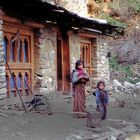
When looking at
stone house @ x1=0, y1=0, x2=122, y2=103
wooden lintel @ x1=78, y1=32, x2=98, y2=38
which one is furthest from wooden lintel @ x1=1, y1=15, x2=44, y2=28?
wooden lintel @ x1=78, y1=32, x2=98, y2=38

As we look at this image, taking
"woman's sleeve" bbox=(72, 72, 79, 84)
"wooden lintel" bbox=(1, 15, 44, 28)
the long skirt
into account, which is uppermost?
"wooden lintel" bbox=(1, 15, 44, 28)

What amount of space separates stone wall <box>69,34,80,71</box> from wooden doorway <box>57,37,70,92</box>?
0.16 m

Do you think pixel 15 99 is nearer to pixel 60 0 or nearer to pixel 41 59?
pixel 41 59

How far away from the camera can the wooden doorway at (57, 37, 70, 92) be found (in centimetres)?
1387

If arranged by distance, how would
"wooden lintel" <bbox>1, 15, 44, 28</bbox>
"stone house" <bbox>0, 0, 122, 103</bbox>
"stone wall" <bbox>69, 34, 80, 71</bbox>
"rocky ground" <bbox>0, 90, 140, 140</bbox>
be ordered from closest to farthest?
"rocky ground" <bbox>0, 90, 140, 140</bbox>
"wooden lintel" <bbox>1, 15, 44, 28</bbox>
"stone house" <bbox>0, 0, 122, 103</bbox>
"stone wall" <bbox>69, 34, 80, 71</bbox>

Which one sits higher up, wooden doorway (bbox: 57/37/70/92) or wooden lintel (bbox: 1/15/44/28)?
wooden lintel (bbox: 1/15/44/28)

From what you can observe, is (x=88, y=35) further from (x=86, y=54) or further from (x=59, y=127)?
(x=59, y=127)

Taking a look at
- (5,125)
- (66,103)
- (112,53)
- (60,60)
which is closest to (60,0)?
(112,53)

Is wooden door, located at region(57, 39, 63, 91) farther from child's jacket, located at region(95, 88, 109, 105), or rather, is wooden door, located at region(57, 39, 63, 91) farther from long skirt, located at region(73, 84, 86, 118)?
child's jacket, located at region(95, 88, 109, 105)

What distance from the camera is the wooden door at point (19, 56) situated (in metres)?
10.7

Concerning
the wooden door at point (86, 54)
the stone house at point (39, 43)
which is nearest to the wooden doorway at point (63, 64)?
the stone house at point (39, 43)

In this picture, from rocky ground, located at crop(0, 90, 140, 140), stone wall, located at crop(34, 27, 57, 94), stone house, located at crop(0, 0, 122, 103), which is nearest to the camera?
rocky ground, located at crop(0, 90, 140, 140)

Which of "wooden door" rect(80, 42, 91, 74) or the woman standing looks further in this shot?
"wooden door" rect(80, 42, 91, 74)

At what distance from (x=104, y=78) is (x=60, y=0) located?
728 centimetres
